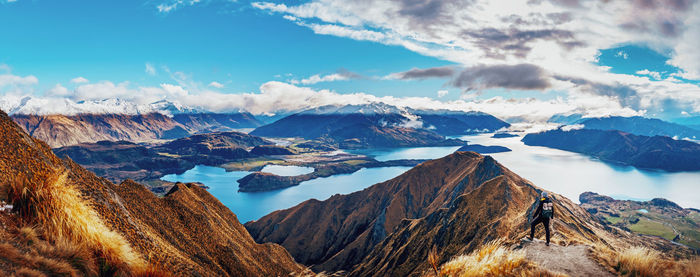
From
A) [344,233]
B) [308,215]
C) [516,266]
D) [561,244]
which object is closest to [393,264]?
[561,244]

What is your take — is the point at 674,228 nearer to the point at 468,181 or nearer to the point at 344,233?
the point at 468,181

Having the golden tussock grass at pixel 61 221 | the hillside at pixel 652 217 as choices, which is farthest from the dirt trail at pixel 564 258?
the hillside at pixel 652 217

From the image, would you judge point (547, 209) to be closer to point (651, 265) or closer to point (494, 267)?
point (651, 265)

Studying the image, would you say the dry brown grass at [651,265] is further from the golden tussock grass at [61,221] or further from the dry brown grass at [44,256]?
the dry brown grass at [44,256]

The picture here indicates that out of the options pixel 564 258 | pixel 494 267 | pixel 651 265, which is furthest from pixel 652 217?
pixel 494 267

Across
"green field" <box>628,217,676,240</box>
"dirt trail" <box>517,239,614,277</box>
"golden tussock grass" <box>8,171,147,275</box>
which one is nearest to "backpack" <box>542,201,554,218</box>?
"dirt trail" <box>517,239,614,277</box>

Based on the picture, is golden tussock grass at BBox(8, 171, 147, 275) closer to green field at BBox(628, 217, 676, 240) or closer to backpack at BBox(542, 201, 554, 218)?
backpack at BBox(542, 201, 554, 218)
